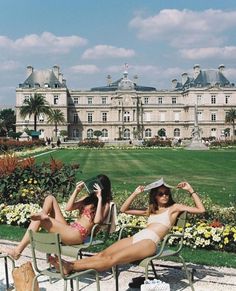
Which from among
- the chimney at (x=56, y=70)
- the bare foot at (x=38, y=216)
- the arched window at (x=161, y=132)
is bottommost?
the bare foot at (x=38, y=216)

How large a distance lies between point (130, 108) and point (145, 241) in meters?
83.1

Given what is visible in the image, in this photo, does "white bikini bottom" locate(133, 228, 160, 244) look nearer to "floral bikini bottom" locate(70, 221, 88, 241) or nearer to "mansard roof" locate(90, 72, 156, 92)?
"floral bikini bottom" locate(70, 221, 88, 241)

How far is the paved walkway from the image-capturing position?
545 cm

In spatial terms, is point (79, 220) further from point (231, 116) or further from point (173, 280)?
point (231, 116)

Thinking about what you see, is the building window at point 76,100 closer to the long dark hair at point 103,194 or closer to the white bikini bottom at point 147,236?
the long dark hair at point 103,194

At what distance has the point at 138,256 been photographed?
492cm

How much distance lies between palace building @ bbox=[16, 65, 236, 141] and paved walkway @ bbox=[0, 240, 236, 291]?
3122 inches

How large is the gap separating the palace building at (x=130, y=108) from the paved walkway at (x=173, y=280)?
79288 millimetres

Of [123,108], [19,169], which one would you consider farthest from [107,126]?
[19,169]

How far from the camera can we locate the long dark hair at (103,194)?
5.63 m

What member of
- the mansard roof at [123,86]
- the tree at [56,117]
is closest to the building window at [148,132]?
the mansard roof at [123,86]

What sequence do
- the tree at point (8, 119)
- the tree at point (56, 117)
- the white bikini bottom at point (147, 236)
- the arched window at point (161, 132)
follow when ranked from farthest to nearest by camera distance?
the tree at point (8, 119)
the arched window at point (161, 132)
the tree at point (56, 117)
the white bikini bottom at point (147, 236)

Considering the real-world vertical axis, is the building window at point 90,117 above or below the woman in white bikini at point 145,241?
above

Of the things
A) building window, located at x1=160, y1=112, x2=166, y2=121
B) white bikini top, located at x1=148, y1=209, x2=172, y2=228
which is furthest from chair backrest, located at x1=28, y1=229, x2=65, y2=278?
building window, located at x1=160, y1=112, x2=166, y2=121
